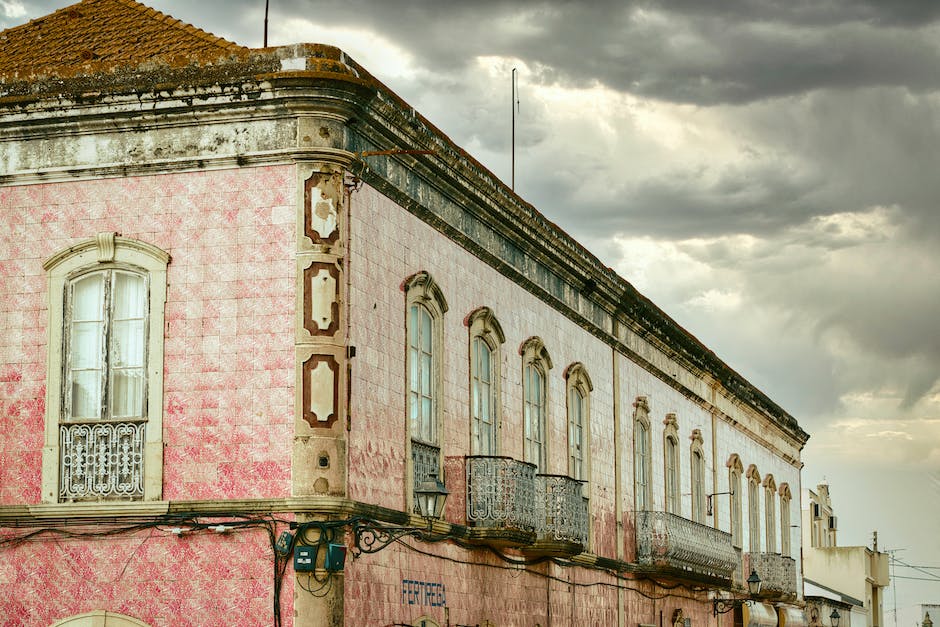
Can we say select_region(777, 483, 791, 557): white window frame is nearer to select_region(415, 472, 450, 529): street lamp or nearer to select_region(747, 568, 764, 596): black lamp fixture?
select_region(747, 568, 764, 596): black lamp fixture

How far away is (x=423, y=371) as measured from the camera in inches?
717

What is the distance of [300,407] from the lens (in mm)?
15109

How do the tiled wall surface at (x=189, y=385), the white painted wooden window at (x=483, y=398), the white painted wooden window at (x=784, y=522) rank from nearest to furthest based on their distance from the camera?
the tiled wall surface at (x=189, y=385) < the white painted wooden window at (x=483, y=398) < the white painted wooden window at (x=784, y=522)

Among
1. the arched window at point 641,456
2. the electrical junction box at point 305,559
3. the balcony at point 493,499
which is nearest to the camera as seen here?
the electrical junction box at point 305,559

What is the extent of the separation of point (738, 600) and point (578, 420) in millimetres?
10279

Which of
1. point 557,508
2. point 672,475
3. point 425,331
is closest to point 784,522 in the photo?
point 672,475

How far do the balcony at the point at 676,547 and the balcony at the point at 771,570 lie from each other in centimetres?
531

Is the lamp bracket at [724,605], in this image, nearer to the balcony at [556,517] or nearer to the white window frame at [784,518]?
the white window frame at [784,518]

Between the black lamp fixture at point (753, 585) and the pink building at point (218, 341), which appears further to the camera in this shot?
the black lamp fixture at point (753, 585)

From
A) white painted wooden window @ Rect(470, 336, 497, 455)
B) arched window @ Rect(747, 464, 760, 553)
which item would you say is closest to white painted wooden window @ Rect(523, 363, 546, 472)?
white painted wooden window @ Rect(470, 336, 497, 455)

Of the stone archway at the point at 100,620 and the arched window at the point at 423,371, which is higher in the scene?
the arched window at the point at 423,371

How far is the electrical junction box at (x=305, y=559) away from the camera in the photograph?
48.3 feet

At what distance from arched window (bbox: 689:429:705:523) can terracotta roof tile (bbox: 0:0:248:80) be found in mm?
17222

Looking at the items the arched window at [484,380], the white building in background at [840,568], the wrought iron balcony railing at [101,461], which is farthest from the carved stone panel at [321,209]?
the white building in background at [840,568]
